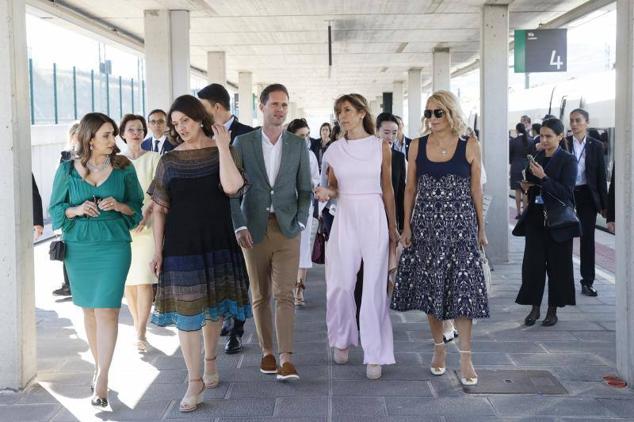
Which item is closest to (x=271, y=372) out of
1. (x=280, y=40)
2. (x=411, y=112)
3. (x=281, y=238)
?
(x=281, y=238)

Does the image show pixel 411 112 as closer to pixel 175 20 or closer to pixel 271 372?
pixel 175 20

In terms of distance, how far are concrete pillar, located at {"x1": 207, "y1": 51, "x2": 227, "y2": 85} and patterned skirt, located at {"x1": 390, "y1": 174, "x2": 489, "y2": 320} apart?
13.7m

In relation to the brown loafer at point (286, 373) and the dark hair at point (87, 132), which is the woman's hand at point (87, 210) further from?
the brown loafer at point (286, 373)

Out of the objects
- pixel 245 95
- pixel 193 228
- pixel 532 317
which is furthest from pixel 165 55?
pixel 245 95

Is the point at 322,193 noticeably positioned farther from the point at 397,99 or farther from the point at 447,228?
the point at 397,99

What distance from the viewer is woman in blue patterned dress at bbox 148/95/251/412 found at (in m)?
4.83

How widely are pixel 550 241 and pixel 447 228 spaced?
2.19 metres

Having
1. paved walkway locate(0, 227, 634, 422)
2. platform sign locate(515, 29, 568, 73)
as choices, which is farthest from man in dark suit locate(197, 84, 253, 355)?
platform sign locate(515, 29, 568, 73)

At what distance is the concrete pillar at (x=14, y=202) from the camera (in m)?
5.23

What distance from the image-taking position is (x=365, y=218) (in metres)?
5.66

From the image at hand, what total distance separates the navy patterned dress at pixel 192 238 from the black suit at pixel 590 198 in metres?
4.72

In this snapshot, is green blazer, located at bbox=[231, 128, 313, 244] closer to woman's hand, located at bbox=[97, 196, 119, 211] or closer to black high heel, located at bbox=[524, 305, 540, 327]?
woman's hand, located at bbox=[97, 196, 119, 211]

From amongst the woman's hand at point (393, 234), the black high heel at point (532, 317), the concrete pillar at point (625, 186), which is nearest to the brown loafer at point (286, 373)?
the woman's hand at point (393, 234)

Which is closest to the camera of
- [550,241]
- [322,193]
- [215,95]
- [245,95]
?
[322,193]
